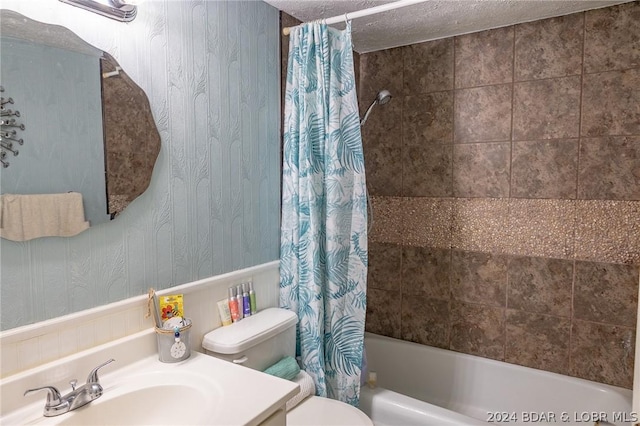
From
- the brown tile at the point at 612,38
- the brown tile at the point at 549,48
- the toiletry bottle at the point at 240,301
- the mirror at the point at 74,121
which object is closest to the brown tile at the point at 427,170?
the brown tile at the point at 549,48

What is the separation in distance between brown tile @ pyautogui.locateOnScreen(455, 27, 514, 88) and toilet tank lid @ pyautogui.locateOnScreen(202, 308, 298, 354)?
165 cm

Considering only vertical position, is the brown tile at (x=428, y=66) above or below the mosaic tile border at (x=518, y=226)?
above

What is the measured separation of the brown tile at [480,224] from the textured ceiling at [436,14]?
3.14 feet

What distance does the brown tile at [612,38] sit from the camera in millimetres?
1905

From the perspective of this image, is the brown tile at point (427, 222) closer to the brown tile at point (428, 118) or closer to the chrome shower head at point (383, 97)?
the brown tile at point (428, 118)

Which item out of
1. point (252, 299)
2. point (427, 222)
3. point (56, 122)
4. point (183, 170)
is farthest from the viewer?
point (427, 222)

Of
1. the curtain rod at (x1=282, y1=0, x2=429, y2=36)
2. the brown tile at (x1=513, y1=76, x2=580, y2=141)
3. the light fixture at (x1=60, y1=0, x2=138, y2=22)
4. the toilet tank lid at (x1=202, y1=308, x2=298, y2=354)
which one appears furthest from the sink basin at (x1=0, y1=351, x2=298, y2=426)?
the brown tile at (x1=513, y1=76, x2=580, y2=141)

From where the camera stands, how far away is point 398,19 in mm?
2096

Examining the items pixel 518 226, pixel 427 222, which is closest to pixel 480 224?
pixel 518 226

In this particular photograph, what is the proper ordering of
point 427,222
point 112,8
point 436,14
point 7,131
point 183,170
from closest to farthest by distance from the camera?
1. point 7,131
2. point 112,8
3. point 183,170
4. point 436,14
5. point 427,222

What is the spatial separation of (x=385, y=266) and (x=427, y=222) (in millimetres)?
413

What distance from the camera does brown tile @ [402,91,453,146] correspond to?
93.4 inches

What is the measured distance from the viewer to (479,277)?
2334 millimetres

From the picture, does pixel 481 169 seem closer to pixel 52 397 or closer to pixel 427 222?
pixel 427 222
